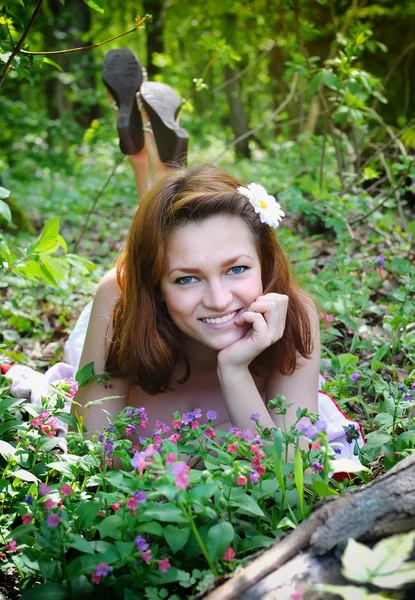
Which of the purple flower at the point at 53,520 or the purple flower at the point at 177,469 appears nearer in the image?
the purple flower at the point at 177,469

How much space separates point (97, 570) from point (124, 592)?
10 cm

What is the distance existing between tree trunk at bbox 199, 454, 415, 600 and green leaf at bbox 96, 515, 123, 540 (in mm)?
282

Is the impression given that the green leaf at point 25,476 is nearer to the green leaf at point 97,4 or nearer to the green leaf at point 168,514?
the green leaf at point 168,514

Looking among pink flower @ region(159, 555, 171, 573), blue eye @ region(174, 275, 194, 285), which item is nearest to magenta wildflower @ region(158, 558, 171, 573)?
pink flower @ region(159, 555, 171, 573)

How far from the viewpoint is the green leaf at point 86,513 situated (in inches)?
58.5

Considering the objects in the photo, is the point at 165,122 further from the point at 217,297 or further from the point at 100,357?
the point at 217,297

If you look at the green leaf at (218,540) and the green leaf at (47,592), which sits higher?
the green leaf at (218,540)

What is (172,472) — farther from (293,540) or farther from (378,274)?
(378,274)

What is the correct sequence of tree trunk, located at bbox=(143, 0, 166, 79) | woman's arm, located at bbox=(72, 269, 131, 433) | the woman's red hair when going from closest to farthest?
the woman's red hair
woman's arm, located at bbox=(72, 269, 131, 433)
tree trunk, located at bbox=(143, 0, 166, 79)

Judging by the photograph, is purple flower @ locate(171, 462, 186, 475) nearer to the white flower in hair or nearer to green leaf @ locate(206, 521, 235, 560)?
green leaf @ locate(206, 521, 235, 560)

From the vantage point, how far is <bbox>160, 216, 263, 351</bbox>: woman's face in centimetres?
203

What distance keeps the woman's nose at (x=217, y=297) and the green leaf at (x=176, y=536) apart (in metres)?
0.79

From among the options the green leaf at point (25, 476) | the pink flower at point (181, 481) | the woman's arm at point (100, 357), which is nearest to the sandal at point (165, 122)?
the woman's arm at point (100, 357)

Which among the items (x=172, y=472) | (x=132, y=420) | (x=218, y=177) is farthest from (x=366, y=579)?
(x=218, y=177)
